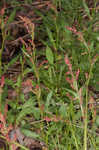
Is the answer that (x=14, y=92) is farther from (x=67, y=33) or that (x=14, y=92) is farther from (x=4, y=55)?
(x=67, y=33)

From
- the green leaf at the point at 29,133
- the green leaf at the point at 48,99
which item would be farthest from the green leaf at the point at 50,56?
the green leaf at the point at 29,133

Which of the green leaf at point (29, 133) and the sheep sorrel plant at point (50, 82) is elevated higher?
the sheep sorrel plant at point (50, 82)

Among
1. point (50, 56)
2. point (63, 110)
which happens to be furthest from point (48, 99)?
point (50, 56)

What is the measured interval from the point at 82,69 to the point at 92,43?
23cm

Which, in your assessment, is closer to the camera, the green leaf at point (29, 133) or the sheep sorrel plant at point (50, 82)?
the sheep sorrel plant at point (50, 82)

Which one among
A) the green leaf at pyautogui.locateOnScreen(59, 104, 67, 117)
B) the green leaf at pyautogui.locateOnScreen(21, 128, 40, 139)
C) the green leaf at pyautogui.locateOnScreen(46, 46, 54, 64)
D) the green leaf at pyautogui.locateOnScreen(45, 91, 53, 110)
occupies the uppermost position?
the green leaf at pyautogui.locateOnScreen(46, 46, 54, 64)

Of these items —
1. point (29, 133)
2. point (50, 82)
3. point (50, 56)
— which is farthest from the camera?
point (50, 56)

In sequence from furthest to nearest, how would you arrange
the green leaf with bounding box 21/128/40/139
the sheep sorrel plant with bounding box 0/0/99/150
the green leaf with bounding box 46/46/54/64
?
the green leaf with bounding box 46/46/54/64 → the green leaf with bounding box 21/128/40/139 → the sheep sorrel plant with bounding box 0/0/99/150

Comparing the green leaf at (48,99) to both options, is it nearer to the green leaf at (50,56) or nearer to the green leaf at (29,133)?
the green leaf at (29,133)

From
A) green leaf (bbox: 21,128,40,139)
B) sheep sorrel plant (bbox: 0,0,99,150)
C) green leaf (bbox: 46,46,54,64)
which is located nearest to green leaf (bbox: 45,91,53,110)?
sheep sorrel plant (bbox: 0,0,99,150)

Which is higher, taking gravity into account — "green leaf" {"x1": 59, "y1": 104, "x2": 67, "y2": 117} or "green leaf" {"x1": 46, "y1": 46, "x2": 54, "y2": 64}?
"green leaf" {"x1": 46, "y1": 46, "x2": 54, "y2": 64}

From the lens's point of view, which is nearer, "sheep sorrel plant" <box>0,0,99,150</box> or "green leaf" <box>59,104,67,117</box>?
"sheep sorrel plant" <box>0,0,99,150</box>

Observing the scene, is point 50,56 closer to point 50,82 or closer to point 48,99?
point 50,82

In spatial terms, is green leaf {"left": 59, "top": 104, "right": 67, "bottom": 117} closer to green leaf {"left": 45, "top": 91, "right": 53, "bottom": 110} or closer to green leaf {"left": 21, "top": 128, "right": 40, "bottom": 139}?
green leaf {"left": 45, "top": 91, "right": 53, "bottom": 110}
